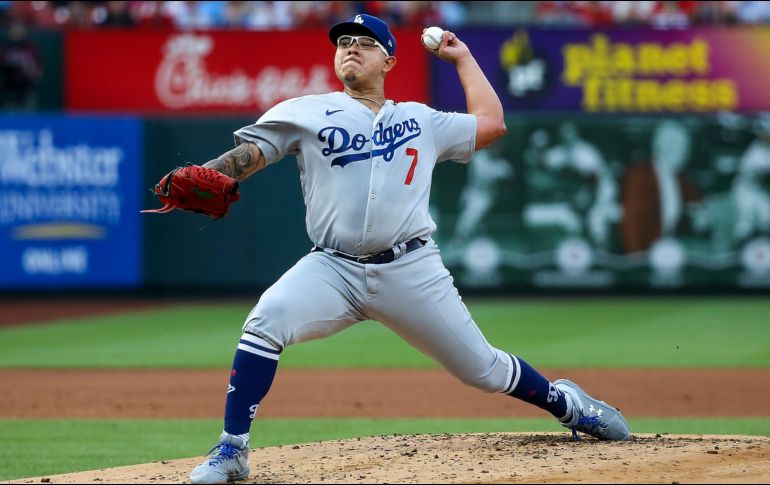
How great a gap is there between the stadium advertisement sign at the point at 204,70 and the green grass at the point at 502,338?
11.7 ft

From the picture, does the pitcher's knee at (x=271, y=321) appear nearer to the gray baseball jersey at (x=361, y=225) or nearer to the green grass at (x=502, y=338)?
the gray baseball jersey at (x=361, y=225)

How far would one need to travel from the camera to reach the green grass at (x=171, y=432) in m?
6.58

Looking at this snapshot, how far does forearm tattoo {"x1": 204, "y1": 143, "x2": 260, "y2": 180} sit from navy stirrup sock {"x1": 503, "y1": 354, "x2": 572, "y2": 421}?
149 cm

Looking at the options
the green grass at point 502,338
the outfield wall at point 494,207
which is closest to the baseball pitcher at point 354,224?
the green grass at point 502,338

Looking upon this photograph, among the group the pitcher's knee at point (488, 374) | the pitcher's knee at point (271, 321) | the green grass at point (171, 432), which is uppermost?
the pitcher's knee at point (271, 321)

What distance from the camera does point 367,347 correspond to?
518 inches

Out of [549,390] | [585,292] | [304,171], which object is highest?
[304,171]

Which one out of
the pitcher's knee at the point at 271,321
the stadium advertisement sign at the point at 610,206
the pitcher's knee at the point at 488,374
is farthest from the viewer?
the stadium advertisement sign at the point at 610,206

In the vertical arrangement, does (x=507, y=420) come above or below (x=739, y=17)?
below

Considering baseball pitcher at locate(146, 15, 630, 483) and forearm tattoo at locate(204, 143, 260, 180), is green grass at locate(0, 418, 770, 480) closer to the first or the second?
baseball pitcher at locate(146, 15, 630, 483)

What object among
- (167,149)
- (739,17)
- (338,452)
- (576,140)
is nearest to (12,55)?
(167,149)

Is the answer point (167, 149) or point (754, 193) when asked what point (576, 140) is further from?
point (167, 149)

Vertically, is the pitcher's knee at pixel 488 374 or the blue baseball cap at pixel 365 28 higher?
the blue baseball cap at pixel 365 28

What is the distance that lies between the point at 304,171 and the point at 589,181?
42.4ft
